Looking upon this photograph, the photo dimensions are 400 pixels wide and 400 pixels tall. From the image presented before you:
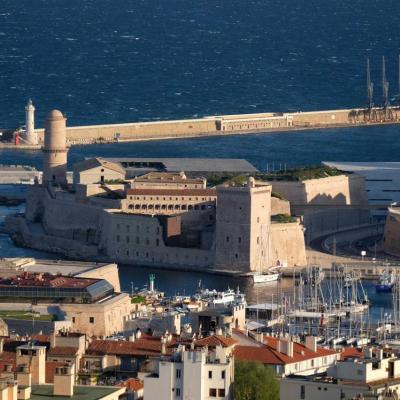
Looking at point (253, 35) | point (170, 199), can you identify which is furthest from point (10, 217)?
point (253, 35)

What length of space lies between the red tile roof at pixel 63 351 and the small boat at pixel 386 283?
23.3 meters

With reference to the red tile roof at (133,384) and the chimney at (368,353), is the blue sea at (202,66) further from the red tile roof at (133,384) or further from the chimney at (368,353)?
the red tile roof at (133,384)

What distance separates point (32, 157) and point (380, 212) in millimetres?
17709

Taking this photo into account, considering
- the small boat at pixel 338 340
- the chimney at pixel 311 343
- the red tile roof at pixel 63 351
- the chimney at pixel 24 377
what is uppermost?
the small boat at pixel 338 340

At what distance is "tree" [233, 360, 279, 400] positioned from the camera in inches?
1329

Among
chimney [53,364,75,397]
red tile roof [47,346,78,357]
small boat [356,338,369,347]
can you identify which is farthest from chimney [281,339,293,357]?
chimney [53,364,75,397]

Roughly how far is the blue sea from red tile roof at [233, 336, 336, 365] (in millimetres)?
34280

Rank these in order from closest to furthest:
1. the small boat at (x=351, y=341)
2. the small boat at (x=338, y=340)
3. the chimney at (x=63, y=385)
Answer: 1. the chimney at (x=63, y=385)
2. the small boat at (x=338, y=340)
3. the small boat at (x=351, y=341)

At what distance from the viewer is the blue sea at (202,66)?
98.2 metres

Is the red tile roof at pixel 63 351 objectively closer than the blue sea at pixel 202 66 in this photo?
Yes

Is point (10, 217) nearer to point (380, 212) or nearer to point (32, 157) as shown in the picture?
point (380, 212)

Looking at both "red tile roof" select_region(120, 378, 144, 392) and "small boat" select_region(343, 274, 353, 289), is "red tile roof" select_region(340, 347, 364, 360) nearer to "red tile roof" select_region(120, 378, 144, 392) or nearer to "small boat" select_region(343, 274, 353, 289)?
"red tile roof" select_region(120, 378, 144, 392)

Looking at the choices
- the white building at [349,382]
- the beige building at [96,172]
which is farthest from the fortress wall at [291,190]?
the white building at [349,382]

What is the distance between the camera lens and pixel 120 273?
215 feet
